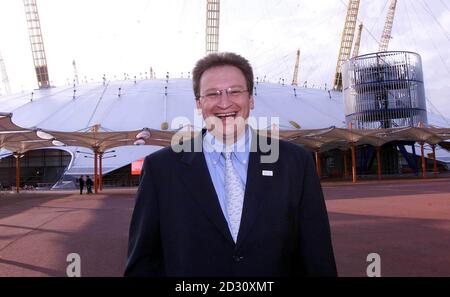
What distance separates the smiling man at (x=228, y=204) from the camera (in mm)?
2537

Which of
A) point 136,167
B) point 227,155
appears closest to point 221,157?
point 227,155

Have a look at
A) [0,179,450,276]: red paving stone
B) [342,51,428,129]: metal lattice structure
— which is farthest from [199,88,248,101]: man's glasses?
[342,51,428,129]: metal lattice structure

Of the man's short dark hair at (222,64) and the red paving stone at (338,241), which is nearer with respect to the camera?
the man's short dark hair at (222,64)

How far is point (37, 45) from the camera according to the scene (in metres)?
77.3

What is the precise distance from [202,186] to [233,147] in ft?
1.18

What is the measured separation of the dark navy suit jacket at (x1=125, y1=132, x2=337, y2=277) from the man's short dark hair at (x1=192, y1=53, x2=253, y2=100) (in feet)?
1.65

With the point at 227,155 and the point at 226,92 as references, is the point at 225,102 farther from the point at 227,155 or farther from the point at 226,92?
the point at 227,155

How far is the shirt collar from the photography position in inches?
111

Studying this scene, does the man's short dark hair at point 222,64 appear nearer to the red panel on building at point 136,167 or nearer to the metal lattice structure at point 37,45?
the red panel on building at point 136,167

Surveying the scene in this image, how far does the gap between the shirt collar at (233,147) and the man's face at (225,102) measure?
38mm

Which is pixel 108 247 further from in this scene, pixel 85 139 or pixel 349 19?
pixel 349 19

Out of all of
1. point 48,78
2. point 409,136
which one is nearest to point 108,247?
point 409,136

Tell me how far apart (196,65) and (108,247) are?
7.33m

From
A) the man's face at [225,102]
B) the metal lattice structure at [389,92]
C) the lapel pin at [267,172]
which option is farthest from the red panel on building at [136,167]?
the lapel pin at [267,172]
